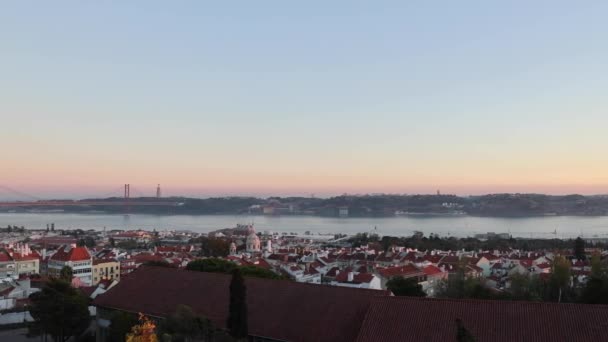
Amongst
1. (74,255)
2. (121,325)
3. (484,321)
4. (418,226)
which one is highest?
(484,321)

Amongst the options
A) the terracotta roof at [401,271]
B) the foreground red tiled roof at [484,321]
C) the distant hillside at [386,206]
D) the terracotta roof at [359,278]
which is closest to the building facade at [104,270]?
the terracotta roof at [359,278]

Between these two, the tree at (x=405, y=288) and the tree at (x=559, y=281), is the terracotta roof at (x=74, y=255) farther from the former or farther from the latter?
the tree at (x=559, y=281)

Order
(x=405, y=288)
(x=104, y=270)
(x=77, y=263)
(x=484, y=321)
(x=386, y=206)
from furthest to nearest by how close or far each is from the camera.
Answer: (x=386, y=206), (x=104, y=270), (x=77, y=263), (x=405, y=288), (x=484, y=321)

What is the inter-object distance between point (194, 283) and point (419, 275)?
476 inches

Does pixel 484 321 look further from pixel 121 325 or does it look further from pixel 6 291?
pixel 6 291

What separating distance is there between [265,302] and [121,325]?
2321 mm

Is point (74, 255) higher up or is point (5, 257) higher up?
point (74, 255)

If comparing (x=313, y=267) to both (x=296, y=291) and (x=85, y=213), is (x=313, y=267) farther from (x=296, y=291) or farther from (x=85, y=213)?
(x=85, y=213)

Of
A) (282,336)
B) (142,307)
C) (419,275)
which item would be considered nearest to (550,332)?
(282,336)

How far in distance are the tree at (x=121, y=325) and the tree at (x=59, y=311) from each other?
3.86ft

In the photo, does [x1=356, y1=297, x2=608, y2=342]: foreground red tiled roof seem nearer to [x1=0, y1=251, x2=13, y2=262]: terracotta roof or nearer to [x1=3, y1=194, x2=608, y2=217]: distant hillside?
[x1=0, y1=251, x2=13, y2=262]: terracotta roof

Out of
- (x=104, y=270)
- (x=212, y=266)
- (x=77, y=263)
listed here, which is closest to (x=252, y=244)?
(x=104, y=270)

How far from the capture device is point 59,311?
971 cm

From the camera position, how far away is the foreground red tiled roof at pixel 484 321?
638 centimetres
